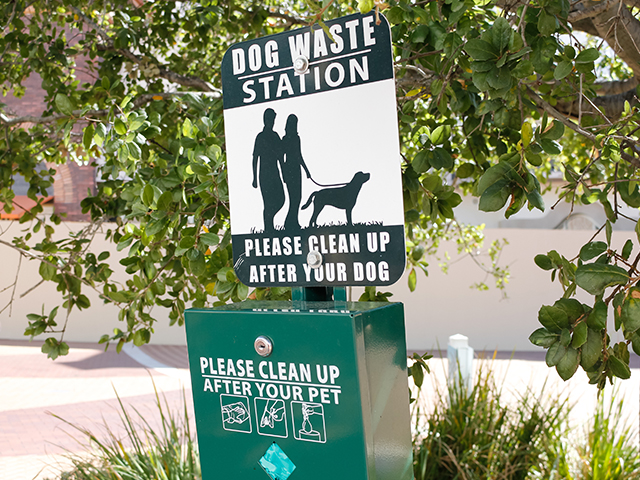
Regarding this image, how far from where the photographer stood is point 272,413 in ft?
4.20

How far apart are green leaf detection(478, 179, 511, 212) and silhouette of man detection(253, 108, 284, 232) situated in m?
0.49

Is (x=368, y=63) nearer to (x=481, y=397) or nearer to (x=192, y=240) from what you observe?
(x=192, y=240)

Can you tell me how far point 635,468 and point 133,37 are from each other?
3.91 metres

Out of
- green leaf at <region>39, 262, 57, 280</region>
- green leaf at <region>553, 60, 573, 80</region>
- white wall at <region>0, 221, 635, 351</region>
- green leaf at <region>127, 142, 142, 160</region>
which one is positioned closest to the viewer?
green leaf at <region>553, 60, 573, 80</region>

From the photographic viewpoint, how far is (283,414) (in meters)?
1.27

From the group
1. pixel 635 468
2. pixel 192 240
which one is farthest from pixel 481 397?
pixel 192 240

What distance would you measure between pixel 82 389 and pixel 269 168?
7983 millimetres

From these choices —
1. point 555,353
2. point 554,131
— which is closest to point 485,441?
point 555,353

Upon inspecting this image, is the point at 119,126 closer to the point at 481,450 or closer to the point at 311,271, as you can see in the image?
the point at 311,271

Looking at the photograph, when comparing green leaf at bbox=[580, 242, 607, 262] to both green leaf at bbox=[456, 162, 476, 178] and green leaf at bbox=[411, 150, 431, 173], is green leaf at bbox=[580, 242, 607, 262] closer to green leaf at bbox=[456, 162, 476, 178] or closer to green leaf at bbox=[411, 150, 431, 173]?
green leaf at bbox=[411, 150, 431, 173]

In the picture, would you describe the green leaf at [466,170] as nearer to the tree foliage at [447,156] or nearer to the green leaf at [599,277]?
the tree foliage at [447,156]

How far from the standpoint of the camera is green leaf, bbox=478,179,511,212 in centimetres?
138

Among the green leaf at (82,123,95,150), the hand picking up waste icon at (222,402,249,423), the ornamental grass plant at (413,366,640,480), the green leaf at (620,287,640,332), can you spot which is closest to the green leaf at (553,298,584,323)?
the green leaf at (620,287,640,332)

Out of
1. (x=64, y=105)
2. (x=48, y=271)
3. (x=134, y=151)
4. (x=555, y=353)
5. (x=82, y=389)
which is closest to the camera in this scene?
(x=555, y=353)
